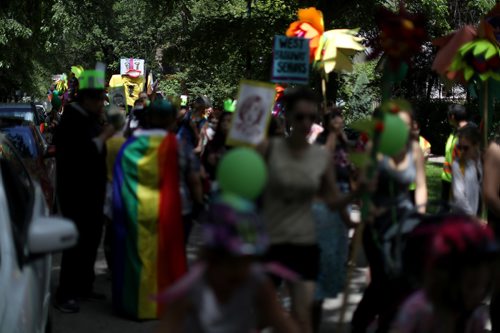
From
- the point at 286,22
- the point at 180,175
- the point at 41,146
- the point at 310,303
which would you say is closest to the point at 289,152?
the point at 310,303

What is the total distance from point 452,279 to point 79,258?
182 inches

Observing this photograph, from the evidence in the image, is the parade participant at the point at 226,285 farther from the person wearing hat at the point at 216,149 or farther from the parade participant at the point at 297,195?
the person wearing hat at the point at 216,149

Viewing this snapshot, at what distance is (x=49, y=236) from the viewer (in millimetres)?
4129

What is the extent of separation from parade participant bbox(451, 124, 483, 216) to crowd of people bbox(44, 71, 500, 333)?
13 millimetres

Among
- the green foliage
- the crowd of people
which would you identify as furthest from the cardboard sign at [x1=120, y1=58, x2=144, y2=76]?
the crowd of people

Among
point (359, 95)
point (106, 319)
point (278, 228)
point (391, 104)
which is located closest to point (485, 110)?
point (391, 104)

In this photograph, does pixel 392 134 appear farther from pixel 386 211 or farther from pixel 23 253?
pixel 23 253

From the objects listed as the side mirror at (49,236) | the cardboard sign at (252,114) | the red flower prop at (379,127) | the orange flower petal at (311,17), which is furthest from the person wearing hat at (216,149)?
the side mirror at (49,236)

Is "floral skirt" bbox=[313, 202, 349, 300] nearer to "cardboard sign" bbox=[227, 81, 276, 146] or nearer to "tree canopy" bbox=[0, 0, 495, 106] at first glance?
"cardboard sign" bbox=[227, 81, 276, 146]

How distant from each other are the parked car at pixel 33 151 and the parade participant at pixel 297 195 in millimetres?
4946

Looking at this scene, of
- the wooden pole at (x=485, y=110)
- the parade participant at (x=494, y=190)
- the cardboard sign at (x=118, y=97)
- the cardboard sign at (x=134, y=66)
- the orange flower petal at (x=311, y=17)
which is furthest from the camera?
the cardboard sign at (x=134, y=66)

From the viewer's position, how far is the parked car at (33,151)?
9.51 m

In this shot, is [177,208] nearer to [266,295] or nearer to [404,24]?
[404,24]

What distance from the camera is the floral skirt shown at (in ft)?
18.8
